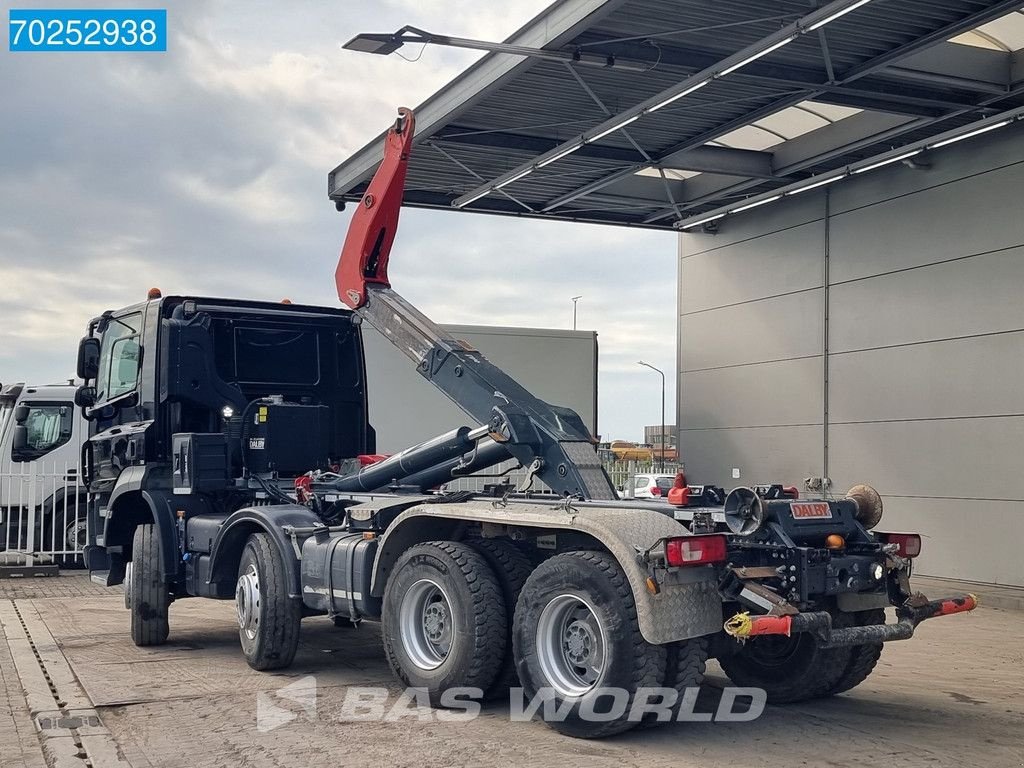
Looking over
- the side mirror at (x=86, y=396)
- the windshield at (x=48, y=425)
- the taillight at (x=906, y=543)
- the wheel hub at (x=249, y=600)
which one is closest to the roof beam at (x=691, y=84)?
the taillight at (x=906, y=543)

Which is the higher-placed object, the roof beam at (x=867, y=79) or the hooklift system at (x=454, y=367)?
the roof beam at (x=867, y=79)

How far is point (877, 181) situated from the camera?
18.4 meters

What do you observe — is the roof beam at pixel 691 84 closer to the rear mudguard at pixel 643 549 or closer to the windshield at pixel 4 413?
the rear mudguard at pixel 643 549

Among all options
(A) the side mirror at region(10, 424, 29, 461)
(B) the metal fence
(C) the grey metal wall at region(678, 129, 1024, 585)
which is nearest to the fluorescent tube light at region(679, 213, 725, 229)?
(C) the grey metal wall at region(678, 129, 1024, 585)

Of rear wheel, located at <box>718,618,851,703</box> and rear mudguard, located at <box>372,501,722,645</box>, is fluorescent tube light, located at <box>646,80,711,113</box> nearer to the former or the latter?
rear wheel, located at <box>718,618,851,703</box>

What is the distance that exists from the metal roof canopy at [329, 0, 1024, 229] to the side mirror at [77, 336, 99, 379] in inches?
238

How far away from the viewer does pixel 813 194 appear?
778 inches

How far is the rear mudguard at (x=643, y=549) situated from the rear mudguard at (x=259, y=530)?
200 centimetres

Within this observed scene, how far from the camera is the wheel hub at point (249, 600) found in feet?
30.2

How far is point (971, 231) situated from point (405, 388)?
30.5 ft

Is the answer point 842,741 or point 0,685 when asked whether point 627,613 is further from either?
point 0,685

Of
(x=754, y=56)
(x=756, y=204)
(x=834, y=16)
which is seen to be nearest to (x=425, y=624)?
(x=834, y=16)

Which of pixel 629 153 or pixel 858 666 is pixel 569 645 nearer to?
pixel 858 666

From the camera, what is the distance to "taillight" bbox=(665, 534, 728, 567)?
20.8 ft
